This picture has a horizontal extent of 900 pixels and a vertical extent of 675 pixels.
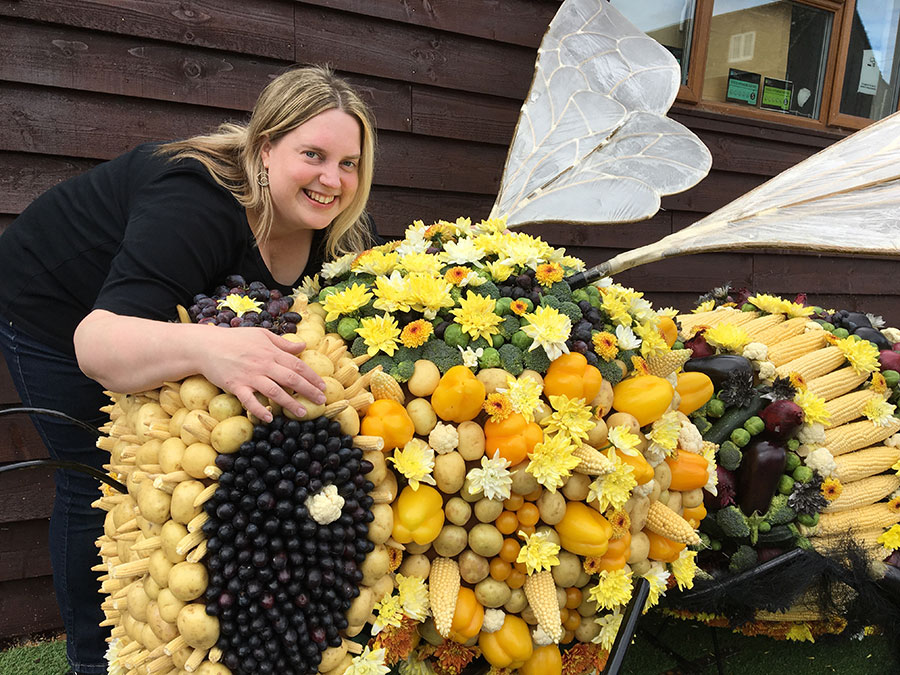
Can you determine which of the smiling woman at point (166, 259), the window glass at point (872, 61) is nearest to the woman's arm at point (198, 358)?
the smiling woman at point (166, 259)

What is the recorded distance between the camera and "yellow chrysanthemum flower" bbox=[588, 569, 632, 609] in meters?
1.17

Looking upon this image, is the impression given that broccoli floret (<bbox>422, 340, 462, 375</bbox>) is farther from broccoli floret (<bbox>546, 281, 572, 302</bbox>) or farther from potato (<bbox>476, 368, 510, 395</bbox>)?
broccoli floret (<bbox>546, 281, 572, 302</bbox>)

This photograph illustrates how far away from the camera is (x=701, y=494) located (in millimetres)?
1353

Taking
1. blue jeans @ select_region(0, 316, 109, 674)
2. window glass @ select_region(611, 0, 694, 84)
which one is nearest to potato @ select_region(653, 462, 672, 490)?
blue jeans @ select_region(0, 316, 109, 674)

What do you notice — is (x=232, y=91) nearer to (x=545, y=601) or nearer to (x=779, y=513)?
(x=545, y=601)

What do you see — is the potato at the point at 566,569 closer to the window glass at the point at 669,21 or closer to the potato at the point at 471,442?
the potato at the point at 471,442

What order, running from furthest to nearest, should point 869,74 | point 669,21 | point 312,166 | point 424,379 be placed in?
1. point 869,74
2. point 669,21
3. point 312,166
4. point 424,379

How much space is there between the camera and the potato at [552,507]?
3.75ft

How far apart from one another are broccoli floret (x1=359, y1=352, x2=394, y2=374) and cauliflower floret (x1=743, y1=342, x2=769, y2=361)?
35.8 inches

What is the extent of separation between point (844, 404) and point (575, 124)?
96 cm

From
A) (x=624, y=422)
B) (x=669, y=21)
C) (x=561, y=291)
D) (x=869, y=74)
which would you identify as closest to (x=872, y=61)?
(x=869, y=74)

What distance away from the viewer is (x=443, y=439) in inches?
43.7

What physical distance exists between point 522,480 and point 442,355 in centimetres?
25

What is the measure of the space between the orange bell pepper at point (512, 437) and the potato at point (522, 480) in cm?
1
